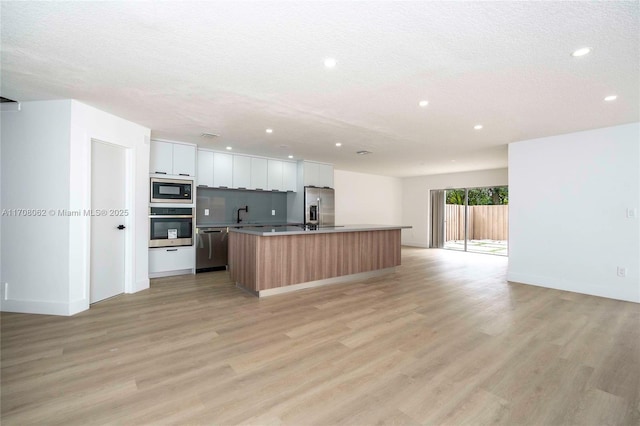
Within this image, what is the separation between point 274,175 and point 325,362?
5.10 metres

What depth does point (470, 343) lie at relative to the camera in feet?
8.87

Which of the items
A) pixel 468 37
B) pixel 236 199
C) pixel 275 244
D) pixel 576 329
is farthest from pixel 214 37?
pixel 236 199

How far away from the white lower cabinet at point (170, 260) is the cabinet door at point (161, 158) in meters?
1.40

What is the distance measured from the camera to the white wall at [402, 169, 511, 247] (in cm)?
884

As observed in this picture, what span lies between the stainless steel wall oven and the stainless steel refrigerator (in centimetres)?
261

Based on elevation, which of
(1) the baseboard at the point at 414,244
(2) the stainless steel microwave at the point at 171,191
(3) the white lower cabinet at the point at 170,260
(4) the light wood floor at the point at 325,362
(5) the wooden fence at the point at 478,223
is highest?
(2) the stainless steel microwave at the point at 171,191

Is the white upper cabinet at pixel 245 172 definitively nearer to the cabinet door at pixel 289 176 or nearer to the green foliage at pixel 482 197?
the cabinet door at pixel 289 176

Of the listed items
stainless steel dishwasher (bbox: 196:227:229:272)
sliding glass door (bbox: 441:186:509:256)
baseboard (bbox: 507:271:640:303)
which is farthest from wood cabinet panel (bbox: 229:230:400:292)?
sliding glass door (bbox: 441:186:509:256)

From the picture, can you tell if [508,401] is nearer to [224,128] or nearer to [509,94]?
[509,94]

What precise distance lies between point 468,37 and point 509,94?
1395 mm

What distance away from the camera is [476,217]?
10062mm

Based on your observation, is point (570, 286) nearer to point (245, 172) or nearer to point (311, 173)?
point (311, 173)

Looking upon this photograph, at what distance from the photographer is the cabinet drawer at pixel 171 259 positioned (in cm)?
506

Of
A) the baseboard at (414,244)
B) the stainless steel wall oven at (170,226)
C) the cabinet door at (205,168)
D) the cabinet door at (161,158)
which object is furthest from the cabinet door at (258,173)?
the baseboard at (414,244)
